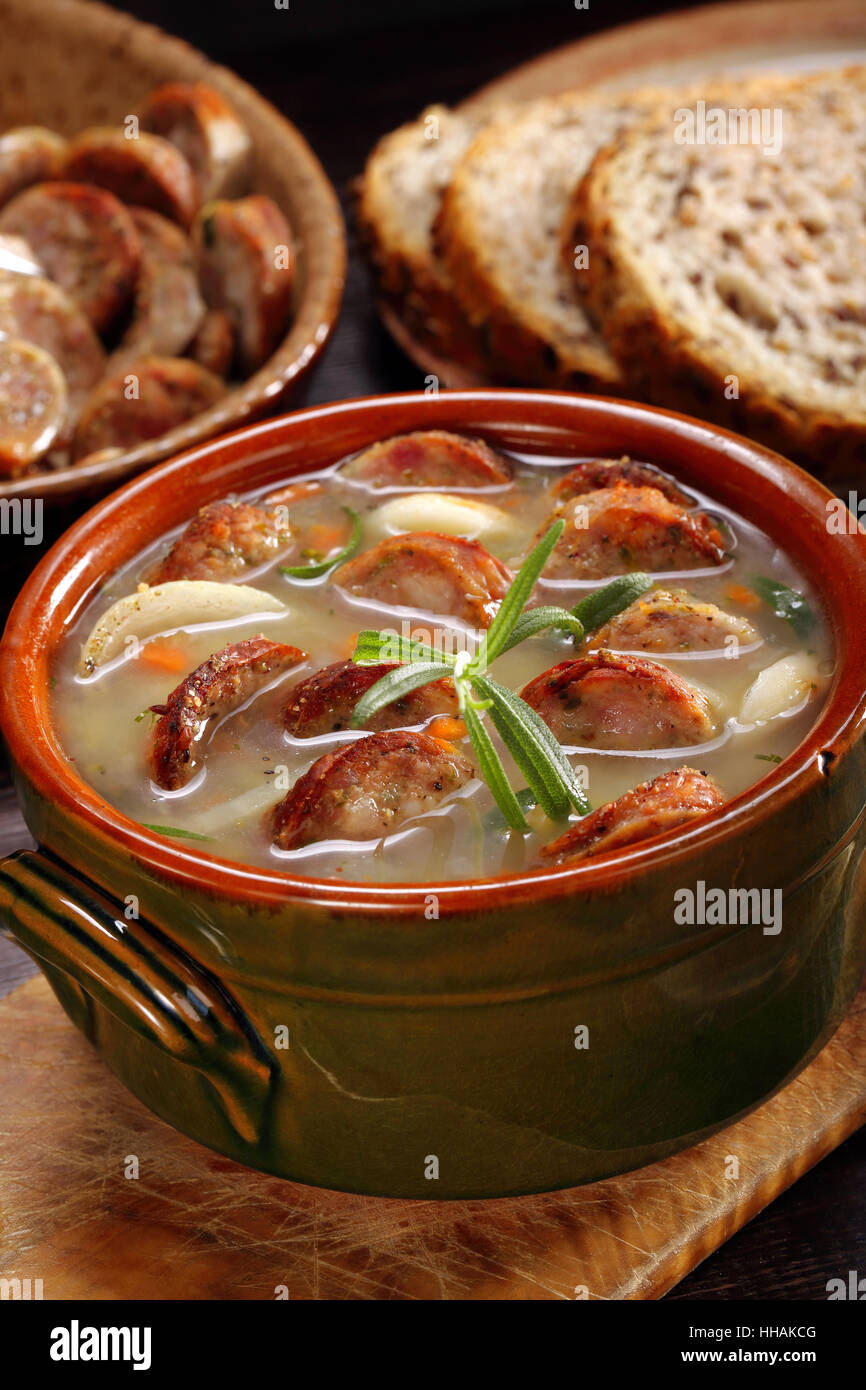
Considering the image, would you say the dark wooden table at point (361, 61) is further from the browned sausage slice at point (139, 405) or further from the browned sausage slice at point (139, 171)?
the browned sausage slice at point (139, 171)

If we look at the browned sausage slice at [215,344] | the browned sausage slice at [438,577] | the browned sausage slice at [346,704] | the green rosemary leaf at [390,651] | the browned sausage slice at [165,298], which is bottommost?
the browned sausage slice at [346,704]

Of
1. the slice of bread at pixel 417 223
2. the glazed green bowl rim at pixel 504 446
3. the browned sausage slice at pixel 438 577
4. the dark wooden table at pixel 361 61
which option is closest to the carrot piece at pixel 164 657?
the glazed green bowl rim at pixel 504 446

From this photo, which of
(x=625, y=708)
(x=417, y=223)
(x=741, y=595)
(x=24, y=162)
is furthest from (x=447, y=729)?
(x=24, y=162)

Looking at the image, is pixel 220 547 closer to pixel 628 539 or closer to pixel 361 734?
pixel 361 734

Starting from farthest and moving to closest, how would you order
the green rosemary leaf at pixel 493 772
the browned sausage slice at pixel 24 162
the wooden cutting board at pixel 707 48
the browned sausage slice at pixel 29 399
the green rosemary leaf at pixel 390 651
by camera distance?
the wooden cutting board at pixel 707 48 → the browned sausage slice at pixel 24 162 → the browned sausage slice at pixel 29 399 → the green rosemary leaf at pixel 390 651 → the green rosemary leaf at pixel 493 772

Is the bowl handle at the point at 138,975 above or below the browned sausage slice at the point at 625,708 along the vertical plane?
below

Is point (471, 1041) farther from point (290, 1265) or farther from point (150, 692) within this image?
point (150, 692)
